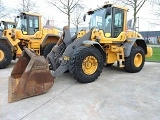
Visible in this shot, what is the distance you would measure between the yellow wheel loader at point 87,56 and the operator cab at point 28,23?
3247 mm

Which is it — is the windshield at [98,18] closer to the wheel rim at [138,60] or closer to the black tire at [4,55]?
the wheel rim at [138,60]

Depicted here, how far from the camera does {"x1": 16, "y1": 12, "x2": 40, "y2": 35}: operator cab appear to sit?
8.51 m

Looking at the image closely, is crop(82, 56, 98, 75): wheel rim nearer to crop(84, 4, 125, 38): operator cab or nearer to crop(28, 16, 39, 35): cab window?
crop(84, 4, 125, 38): operator cab

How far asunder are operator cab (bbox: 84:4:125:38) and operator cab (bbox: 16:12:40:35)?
11.8ft

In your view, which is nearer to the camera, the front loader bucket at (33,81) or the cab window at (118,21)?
the front loader bucket at (33,81)

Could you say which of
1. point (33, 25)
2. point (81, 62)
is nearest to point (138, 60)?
point (81, 62)

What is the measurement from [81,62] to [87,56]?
254 mm

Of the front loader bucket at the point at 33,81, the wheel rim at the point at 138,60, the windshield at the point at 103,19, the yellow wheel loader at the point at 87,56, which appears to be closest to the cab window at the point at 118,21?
the yellow wheel loader at the point at 87,56

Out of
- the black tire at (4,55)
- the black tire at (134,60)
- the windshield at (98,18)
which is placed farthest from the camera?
the black tire at (4,55)

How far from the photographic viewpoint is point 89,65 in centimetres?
505

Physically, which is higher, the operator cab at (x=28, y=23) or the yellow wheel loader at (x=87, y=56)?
the operator cab at (x=28, y=23)

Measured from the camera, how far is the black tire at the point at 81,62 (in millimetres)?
4703

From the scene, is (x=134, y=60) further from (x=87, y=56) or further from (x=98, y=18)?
(x=87, y=56)

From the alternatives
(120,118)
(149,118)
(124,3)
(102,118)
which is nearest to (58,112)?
(102,118)
